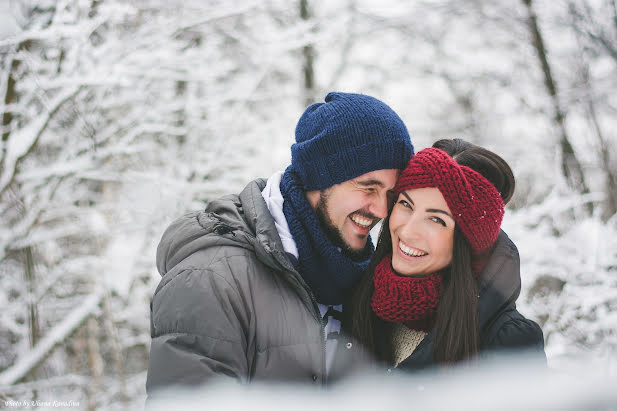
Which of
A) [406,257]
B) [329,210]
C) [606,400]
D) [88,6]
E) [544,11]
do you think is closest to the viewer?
[606,400]

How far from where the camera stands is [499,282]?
1632mm

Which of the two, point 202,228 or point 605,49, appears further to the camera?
point 605,49

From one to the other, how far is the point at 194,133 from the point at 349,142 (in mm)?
3395

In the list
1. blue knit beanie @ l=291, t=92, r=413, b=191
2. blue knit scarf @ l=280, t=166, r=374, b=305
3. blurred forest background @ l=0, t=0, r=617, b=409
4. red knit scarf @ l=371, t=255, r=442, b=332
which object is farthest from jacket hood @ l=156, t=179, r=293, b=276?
blurred forest background @ l=0, t=0, r=617, b=409

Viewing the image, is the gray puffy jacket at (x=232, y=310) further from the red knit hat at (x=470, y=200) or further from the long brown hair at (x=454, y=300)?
the red knit hat at (x=470, y=200)

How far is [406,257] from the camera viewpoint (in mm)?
1798

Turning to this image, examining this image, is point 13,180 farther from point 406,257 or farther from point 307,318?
point 406,257

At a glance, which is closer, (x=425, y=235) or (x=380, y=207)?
(x=425, y=235)

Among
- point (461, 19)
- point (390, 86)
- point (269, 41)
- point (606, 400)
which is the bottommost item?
point (390, 86)

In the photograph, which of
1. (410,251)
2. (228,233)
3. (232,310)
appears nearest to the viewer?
(232,310)

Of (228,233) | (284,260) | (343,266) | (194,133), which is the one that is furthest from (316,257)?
(194,133)

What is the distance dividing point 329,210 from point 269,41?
2.94 meters

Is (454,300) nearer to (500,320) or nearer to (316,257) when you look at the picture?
(500,320)

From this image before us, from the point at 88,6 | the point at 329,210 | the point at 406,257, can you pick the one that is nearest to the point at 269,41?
the point at 88,6
